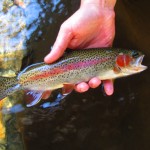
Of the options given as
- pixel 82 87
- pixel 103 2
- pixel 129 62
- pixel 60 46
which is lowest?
pixel 82 87

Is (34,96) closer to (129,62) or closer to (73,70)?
(73,70)

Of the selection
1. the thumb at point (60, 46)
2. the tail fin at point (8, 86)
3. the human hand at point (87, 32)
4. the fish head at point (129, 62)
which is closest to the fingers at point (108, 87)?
the human hand at point (87, 32)

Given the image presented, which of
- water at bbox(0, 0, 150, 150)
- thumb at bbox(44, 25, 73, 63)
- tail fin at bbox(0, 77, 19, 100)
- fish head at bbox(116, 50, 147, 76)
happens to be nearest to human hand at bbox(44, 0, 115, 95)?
thumb at bbox(44, 25, 73, 63)

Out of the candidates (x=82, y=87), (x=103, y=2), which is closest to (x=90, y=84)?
(x=82, y=87)

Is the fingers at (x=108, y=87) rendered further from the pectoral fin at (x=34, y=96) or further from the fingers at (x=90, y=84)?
the pectoral fin at (x=34, y=96)

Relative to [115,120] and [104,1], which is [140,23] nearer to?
[104,1]

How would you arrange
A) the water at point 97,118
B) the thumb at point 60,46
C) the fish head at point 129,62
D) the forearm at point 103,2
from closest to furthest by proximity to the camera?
the thumb at point 60,46 → the fish head at point 129,62 → the forearm at point 103,2 → the water at point 97,118

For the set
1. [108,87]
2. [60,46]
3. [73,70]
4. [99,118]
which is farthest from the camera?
[99,118]
